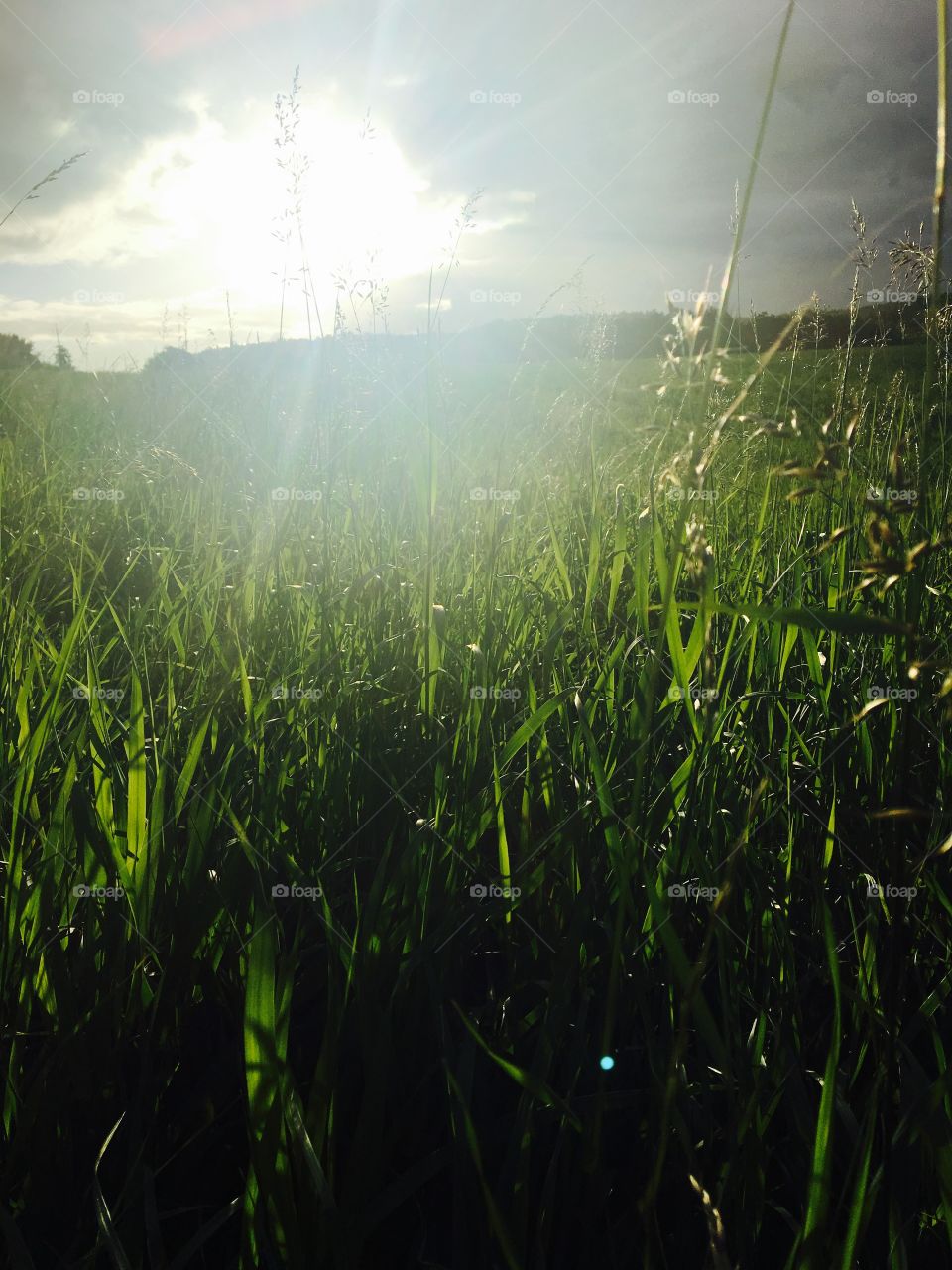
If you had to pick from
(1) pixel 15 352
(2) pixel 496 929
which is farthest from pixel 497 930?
(1) pixel 15 352

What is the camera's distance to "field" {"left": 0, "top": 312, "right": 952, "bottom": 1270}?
0.72 metres

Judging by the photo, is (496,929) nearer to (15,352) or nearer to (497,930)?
(497,930)

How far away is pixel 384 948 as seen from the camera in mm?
995

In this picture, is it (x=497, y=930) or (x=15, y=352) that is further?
(x=15, y=352)

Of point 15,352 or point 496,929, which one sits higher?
point 15,352

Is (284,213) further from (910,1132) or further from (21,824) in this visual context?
(910,1132)

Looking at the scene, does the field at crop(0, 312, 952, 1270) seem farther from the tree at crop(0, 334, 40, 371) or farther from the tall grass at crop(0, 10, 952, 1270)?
the tree at crop(0, 334, 40, 371)

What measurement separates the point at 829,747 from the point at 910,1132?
763 mm

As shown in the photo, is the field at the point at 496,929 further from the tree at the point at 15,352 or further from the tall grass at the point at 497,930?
the tree at the point at 15,352

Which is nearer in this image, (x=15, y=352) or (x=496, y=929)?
(x=496, y=929)

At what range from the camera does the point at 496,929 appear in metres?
1.11

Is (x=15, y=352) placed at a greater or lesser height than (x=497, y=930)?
greater

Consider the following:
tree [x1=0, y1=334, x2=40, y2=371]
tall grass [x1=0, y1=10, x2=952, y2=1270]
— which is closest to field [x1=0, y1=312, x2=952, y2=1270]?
tall grass [x1=0, y1=10, x2=952, y2=1270]

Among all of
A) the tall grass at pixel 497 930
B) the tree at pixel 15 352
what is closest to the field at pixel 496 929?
the tall grass at pixel 497 930
